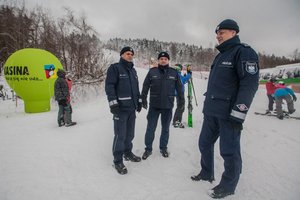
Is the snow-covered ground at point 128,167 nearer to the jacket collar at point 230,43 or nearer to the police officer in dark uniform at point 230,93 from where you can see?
the police officer in dark uniform at point 230,93

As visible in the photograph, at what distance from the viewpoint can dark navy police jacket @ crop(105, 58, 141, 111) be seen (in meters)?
3.25

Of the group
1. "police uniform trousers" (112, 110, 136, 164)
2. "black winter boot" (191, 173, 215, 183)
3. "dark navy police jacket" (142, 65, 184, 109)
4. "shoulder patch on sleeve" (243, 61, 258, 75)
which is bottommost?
"black winter boot" (191, 173, 215, 183)

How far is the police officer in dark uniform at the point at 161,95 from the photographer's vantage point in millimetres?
3752

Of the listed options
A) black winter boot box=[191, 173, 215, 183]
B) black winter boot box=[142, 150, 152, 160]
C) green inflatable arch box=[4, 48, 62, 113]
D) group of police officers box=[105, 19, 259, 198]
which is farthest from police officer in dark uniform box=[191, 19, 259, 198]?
green inflatable arch box=[4, 48, 62, 113]

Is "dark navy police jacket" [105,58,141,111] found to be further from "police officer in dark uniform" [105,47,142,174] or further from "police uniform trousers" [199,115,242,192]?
"police uniform trousers" [199,115,242,192]

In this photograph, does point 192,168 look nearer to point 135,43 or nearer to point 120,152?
point 120,152

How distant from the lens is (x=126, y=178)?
3146 millimetres

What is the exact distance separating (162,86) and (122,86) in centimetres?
81

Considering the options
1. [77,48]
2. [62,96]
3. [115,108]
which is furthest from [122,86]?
[77,48]

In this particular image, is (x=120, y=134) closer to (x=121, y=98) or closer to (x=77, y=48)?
(x=121, y=98)

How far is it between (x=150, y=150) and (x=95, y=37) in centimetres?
1487

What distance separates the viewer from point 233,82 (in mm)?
2545

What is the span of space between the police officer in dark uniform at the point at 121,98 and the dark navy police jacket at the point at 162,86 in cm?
40

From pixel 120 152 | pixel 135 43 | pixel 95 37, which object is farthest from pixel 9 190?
pixel 135 43
